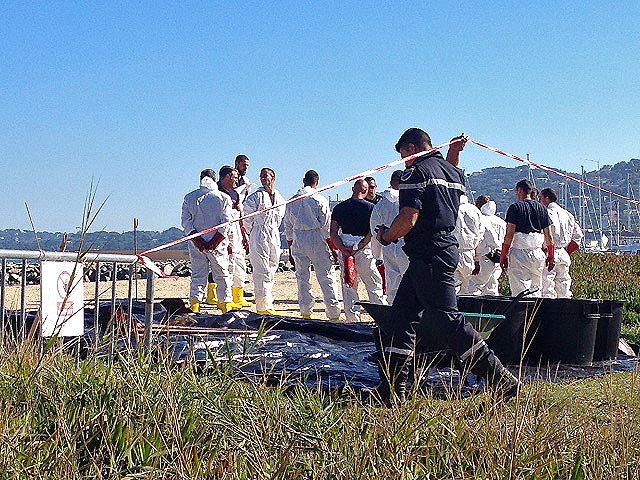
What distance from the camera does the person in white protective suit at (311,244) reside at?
14.4m

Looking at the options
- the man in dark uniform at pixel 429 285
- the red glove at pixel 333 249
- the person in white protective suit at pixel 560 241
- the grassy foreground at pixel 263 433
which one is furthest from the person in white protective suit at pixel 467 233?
the grassy foreground at pixel 263 433

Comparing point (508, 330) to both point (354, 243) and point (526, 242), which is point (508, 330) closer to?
point (354, 243)

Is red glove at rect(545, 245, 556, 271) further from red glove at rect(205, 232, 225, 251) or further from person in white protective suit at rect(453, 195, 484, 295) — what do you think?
red glove at rect(205, 232, 225, 251)

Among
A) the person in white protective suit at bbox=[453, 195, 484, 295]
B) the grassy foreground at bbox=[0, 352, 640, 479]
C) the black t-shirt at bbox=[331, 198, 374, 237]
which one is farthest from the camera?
the black t-shirt at bbox=[331, 198, 374, 237]

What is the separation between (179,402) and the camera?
487cm

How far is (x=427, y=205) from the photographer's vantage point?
7.12 meters

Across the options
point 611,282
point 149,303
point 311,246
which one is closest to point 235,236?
point 311,246

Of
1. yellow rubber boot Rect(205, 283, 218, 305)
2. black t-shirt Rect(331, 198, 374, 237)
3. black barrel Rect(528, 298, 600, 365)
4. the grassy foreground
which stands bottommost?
the grassy foreground

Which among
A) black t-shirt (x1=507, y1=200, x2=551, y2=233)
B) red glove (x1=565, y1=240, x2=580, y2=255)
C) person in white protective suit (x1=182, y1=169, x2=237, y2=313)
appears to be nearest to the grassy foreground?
person in white protective suit (x1=182, y1=169, x2=237, y2=313)

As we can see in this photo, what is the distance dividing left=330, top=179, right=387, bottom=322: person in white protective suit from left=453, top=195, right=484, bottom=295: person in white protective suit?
130cm

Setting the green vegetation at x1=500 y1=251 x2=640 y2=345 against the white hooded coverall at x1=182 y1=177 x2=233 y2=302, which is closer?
the white hooded coverall at x1=182 y1=177 x2=233 y2=302

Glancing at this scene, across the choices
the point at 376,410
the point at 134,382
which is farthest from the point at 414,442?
the point at 134,382

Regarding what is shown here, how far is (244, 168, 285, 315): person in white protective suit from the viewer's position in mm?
14711

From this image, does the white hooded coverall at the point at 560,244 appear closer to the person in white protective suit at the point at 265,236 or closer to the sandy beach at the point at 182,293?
the sandy beach at the point at 182,293
